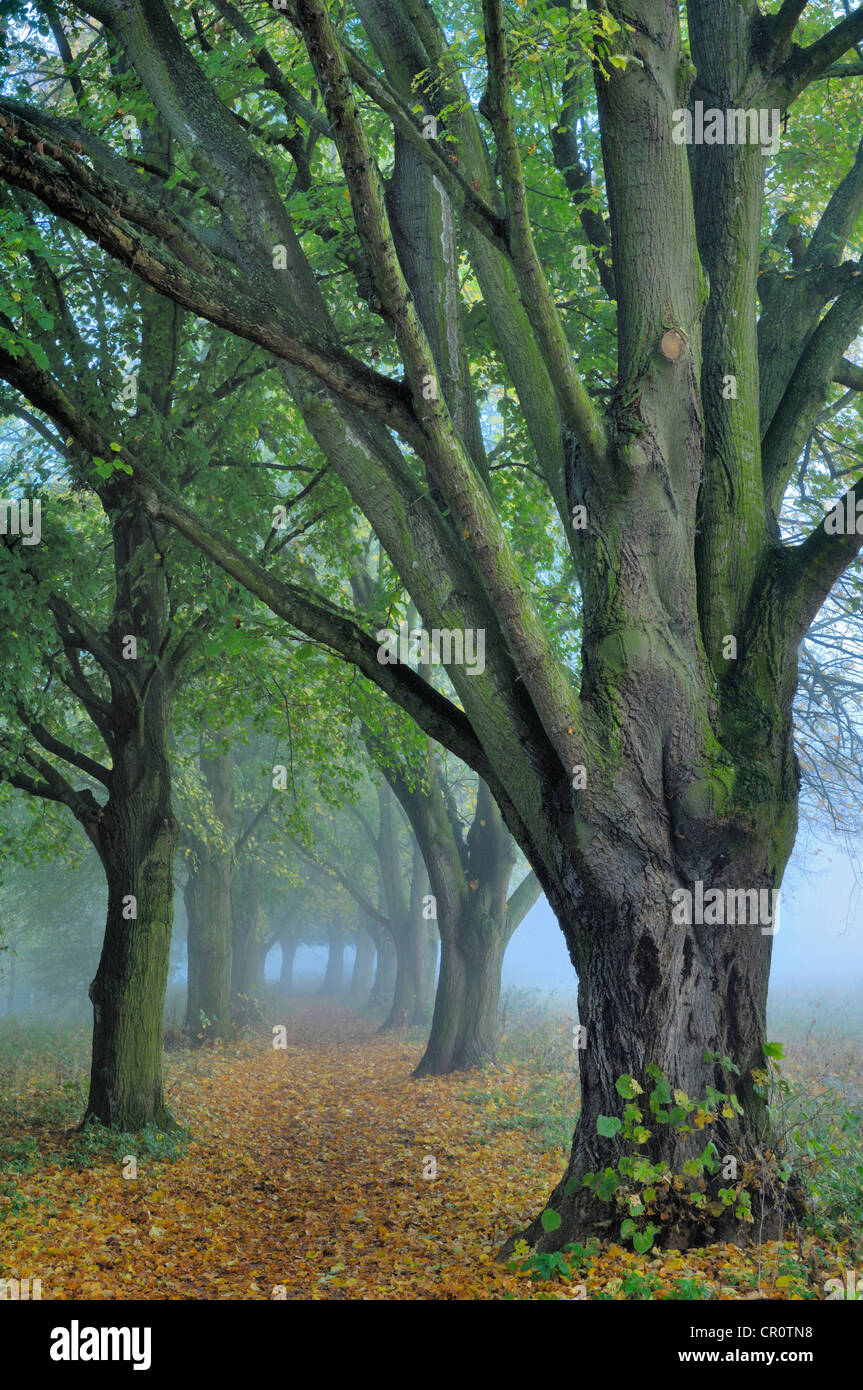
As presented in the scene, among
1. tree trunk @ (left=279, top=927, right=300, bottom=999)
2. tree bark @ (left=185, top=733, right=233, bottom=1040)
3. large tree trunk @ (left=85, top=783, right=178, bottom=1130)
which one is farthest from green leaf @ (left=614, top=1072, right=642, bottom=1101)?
tree trunk @ (left=279, top=927, right=300, bottom=999)

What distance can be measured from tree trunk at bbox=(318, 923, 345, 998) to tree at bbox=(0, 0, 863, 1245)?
3774 centimetres

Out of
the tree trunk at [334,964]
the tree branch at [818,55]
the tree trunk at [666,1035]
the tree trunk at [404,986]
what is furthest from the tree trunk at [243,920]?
the tree branch at [818,55]

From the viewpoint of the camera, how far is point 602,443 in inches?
226

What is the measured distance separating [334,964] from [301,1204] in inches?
1504

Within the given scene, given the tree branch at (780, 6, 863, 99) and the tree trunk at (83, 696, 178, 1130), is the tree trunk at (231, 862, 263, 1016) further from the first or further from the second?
the tree branch at (780, 6, 863, 99)

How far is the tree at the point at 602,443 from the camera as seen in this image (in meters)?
5.26

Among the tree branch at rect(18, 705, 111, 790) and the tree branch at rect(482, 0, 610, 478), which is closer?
the tree branch at rect(482, 0, 610, 478)

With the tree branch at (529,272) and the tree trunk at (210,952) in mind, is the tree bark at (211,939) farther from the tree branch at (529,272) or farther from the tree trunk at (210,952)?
the tree branch at (529,272)

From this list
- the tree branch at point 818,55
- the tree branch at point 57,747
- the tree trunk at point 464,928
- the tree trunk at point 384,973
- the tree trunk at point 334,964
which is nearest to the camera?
the tree branch at point 818,55

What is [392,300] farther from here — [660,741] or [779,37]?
[779,37]

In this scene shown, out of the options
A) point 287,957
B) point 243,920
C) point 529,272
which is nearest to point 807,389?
point 529,272

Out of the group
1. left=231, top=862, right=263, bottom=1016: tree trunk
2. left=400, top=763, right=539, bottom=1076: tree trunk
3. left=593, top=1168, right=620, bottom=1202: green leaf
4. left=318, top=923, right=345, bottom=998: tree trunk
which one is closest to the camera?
left=593, top=1168, right=620, bottom=1202: green leaf

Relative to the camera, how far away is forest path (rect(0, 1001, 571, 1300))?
554cm

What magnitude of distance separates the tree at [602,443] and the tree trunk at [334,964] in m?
37.7
